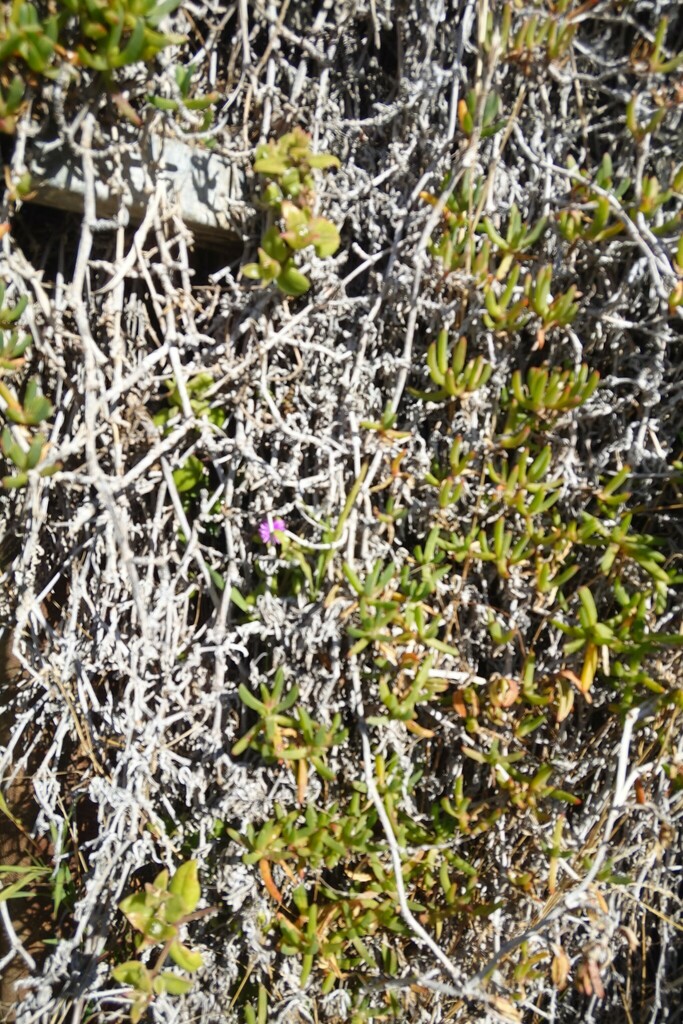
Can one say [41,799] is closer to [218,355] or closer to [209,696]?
[209,696]

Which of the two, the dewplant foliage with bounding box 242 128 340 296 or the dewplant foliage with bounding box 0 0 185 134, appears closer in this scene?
the dewplant foliage with bounding box 0 0 185 134

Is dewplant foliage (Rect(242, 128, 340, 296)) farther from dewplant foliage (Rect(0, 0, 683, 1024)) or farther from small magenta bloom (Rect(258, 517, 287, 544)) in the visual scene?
small magenta bloom (Rect(258, 517, 287, 544))

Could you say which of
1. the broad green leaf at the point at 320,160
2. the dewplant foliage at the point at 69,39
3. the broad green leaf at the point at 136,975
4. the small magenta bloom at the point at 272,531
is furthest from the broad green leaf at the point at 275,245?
the broad green leaf at the point at 136,975

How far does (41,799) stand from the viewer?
4.15ft

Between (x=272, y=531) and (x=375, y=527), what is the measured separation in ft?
0.53

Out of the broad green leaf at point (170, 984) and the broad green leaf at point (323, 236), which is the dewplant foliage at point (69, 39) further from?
the broad green leaf at point (170, 984)

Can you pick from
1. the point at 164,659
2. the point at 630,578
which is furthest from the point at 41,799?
the point at 630,578

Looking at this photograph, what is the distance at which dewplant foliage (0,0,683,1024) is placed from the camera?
118 cm

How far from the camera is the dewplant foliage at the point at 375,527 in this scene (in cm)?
118

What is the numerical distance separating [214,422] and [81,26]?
54 centimetres

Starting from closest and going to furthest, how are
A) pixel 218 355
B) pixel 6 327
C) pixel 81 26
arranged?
pixel 81 26, pixel 6 327, pixel 218 355

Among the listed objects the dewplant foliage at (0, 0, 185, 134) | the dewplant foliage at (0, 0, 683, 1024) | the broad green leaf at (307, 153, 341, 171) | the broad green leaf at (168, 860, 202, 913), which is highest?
the dewplant foliage at (0, 0, 185, 134)

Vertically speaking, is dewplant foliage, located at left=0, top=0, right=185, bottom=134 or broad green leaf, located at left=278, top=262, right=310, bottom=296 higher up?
dewplant foliage, located at left=0, top=0, right=185, bottom=134

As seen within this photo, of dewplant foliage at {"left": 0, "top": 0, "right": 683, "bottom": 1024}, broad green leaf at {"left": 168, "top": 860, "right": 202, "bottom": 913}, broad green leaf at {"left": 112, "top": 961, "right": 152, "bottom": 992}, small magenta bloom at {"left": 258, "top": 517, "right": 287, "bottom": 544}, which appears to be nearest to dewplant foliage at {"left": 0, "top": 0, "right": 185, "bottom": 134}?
dewplant foliage at {"left": 0, "top": 0, "right": 683, "bottom": 1024}
